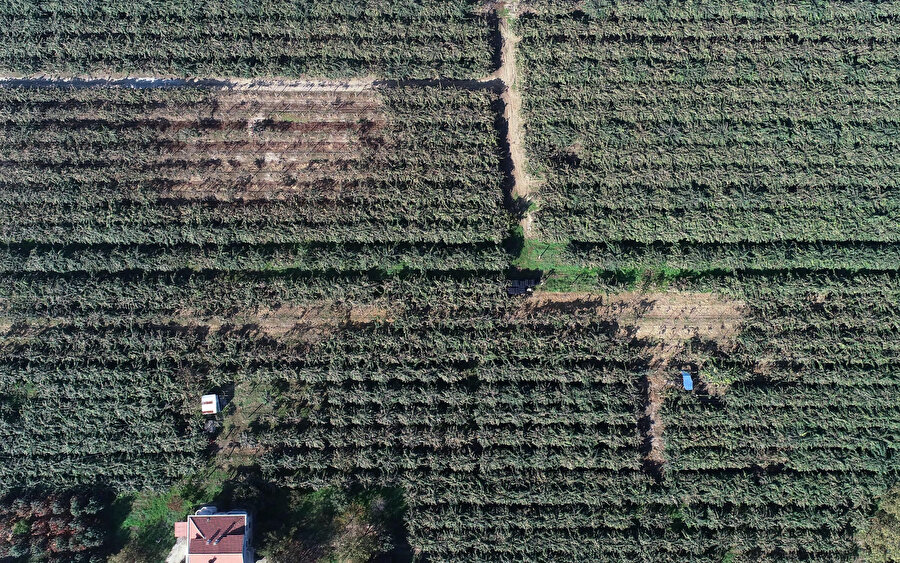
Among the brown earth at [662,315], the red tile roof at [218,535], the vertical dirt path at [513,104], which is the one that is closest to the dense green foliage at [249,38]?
the vertical dirt path at [513,104]

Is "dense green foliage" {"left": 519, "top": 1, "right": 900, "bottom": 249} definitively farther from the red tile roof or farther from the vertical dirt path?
the red tile roof

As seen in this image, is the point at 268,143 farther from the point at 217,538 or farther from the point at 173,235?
the point at 217,538

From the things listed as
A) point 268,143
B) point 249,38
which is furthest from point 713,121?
point 249,38

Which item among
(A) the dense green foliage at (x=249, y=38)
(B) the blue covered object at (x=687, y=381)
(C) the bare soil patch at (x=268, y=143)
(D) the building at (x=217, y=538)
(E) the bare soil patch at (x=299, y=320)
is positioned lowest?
(D) the building at (x=217, y=538)

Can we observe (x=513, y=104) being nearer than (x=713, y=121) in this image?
No

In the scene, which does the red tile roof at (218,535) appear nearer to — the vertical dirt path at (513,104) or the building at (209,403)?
the building at (209,403)

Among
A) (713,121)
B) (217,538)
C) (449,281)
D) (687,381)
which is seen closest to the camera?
(217,538)

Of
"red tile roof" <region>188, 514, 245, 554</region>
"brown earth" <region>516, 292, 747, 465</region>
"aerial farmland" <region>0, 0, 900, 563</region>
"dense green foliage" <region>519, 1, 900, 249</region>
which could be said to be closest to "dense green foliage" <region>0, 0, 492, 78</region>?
"aerial farmland" <region>0, 0, 900, 563</region>

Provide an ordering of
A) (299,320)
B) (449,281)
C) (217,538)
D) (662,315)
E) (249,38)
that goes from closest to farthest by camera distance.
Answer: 1. (217,538)
2. (449,281)
3. (299,320)
4. (662,315)
5. (249,38)
